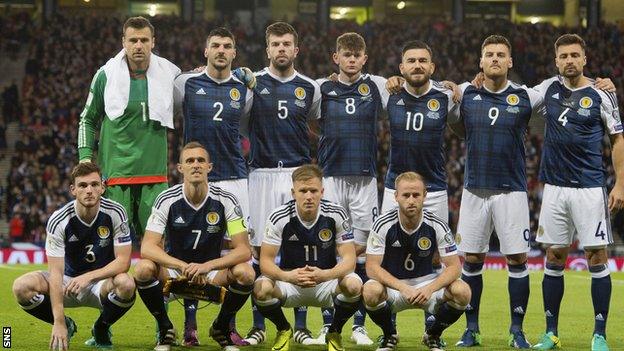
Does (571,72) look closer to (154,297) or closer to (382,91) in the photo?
(382,91)

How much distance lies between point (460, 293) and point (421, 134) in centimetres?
150

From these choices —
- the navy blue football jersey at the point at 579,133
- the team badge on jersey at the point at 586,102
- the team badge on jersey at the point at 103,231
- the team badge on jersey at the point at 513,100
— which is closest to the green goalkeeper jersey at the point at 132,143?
the team badge on jersey at the point at 103,231

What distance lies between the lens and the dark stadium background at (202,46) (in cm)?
2095

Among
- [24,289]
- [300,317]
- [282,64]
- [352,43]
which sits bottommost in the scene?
[300,317]

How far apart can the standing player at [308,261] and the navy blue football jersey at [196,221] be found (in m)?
0.29

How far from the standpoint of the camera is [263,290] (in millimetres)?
6445

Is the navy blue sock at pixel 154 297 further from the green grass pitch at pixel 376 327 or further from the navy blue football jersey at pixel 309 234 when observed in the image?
the navy blue football jersey at pixel 309 234

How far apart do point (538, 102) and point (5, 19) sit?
22.6 m

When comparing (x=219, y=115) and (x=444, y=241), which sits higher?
(x=219, y=115)

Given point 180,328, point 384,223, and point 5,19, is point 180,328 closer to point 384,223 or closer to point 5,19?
point 384,223

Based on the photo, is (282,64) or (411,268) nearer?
(411,268)

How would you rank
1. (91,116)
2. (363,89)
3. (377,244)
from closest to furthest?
1. (377,244)
2. (91,116)
3. (363,89)

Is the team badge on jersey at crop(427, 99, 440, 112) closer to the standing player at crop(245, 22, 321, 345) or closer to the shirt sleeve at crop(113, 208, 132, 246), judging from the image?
the standing player at crop(245, 22, 321, 345)

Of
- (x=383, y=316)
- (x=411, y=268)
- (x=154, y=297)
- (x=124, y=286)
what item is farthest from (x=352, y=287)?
(x=124, y=286)
